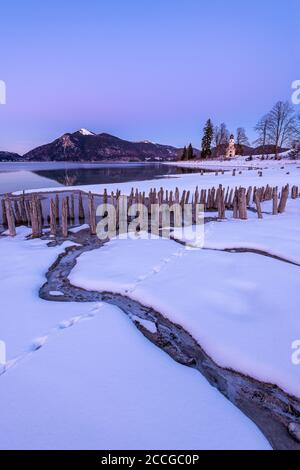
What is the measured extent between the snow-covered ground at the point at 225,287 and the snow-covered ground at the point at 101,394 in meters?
0.76

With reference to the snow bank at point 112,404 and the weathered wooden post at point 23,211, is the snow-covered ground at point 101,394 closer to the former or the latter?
the snow bank at point 112,404

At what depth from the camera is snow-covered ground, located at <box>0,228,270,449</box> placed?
7.98ft

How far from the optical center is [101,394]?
2893 millimetres

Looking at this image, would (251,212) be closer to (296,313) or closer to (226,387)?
(296,313)

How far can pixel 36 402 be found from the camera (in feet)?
9.17

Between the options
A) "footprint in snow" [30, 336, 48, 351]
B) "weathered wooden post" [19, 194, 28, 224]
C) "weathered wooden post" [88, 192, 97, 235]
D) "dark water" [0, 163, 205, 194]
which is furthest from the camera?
"dark water" [0, 163, 205, 194]

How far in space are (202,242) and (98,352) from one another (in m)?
5.58

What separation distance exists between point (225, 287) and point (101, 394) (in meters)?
3.15

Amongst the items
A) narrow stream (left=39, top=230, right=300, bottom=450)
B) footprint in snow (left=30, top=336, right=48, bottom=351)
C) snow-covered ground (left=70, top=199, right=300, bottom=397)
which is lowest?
narrow stream (left=39, top=230, right=300, bottom=450)

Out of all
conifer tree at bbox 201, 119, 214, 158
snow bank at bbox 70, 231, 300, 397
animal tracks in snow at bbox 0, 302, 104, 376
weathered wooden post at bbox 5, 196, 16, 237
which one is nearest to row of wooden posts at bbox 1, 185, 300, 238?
weathered wooden post at bbox 5, 196, 16, 237

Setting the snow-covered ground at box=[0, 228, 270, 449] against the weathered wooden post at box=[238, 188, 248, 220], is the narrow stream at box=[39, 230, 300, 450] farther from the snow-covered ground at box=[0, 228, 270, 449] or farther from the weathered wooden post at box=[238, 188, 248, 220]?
the weathered wooden post at box=[238, 188, 248, 220]

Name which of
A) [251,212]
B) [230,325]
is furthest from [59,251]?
[251,212]

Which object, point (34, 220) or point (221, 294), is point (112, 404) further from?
point (34, 220)

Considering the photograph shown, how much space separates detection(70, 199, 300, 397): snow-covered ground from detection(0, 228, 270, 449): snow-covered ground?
76 centimetres
